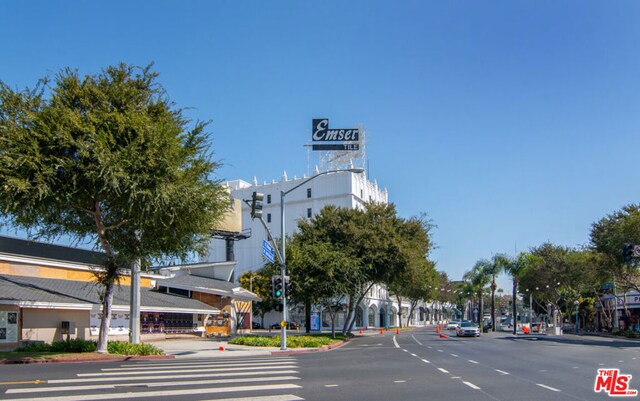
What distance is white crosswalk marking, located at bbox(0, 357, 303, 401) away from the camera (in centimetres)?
1295

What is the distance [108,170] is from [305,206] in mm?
72943

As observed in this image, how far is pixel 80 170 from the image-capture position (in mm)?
22250

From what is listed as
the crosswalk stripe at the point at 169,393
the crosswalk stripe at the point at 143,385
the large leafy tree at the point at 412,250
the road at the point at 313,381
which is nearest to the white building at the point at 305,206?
the large leafy tree at the point at 412,250

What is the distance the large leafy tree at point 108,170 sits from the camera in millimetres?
21562

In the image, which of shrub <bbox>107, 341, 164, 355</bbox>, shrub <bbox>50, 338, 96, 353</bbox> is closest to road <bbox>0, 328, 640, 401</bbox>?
shrub <bbox>107, 341, 164, 355</bbox>

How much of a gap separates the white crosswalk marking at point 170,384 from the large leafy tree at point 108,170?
665cm

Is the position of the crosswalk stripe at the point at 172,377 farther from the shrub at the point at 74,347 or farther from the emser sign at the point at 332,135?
the emser sign at the point at 332,135

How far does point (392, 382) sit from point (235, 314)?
131 ft

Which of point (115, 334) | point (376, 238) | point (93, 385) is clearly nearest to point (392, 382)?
point (93, 385)

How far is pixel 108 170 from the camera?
21656 mm

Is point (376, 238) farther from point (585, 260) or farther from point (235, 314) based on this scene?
point (585, 260)
